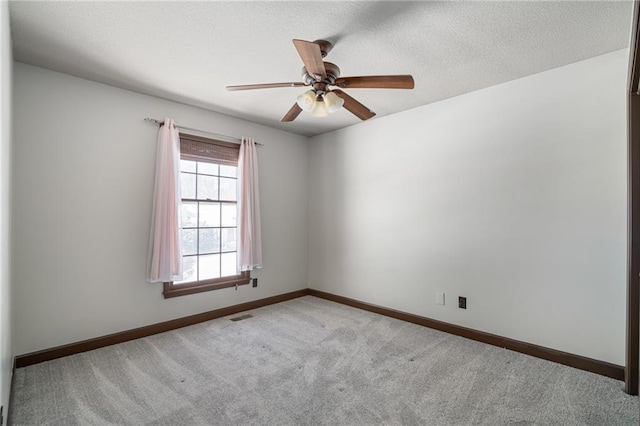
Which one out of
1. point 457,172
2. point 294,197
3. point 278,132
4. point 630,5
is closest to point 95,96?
point 278,132

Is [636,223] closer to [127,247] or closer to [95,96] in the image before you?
[127,247]

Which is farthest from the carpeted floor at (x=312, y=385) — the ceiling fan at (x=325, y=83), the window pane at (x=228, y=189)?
the ceiling fan at (x=325, y=83)

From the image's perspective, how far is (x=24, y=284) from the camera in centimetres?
257

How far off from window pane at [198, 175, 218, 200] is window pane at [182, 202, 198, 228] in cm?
15

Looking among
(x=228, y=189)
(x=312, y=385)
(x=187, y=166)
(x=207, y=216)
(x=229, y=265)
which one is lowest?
(x=312, y=385)

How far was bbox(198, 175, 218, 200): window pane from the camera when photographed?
3.73 meters

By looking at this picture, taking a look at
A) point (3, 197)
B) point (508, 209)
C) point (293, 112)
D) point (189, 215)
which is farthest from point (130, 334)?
point (508, 209)

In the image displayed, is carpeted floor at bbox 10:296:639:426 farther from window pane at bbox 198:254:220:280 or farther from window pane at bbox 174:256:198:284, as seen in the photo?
window pane at bbox 198:254:220:280

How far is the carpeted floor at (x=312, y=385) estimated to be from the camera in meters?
1.93

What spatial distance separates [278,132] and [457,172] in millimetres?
2554

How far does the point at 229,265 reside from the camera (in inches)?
157

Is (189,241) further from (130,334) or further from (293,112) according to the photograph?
(293,112)

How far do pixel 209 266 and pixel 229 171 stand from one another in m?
1.24

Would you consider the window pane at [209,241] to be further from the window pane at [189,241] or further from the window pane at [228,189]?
the window pane at [228,189]
